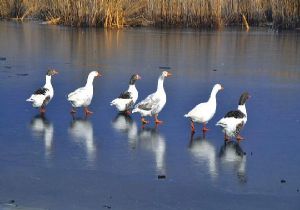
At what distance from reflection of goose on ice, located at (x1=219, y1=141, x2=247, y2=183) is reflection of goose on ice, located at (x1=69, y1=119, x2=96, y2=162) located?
1392 millimetres

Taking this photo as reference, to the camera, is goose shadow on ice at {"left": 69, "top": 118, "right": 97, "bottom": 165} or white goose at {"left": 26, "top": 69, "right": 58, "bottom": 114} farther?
white goose at {"left": 26, "top": 69, "right": 58, "bottom": 114}

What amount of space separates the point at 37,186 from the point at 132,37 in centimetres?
1552

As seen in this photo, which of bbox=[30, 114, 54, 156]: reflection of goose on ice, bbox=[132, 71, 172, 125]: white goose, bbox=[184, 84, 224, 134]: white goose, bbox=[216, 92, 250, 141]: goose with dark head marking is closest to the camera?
bbox=[30, 114, 54, 156]: reflection of goose on ice

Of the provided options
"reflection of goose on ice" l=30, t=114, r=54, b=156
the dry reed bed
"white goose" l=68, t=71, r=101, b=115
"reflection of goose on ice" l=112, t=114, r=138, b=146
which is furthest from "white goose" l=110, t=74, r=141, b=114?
the dry reed bed

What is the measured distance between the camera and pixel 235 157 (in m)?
7.80

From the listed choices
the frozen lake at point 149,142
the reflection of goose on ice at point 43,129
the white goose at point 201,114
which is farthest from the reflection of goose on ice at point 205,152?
the reflection of goose on ice at point 43,129

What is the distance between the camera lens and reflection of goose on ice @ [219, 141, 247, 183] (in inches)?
279

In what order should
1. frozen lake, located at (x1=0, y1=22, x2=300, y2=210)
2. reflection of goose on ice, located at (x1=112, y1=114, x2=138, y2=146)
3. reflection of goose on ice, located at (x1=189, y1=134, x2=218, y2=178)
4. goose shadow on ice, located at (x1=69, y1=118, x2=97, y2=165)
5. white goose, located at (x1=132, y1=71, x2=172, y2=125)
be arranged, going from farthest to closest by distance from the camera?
white goose, located at (x1=132, y1=71, x2=172, y2=125), reflection of goose on ice, located at (x1=112, y1=114, x2=138, y2=146), goose shadow on ice, located at (x1=69, y1=118, x2=97, y2=165), reflection of goose on ice, located at (x1=189, y1=134, x2=218, y2=178), frozen lake, located at (x1=0, y1=22, x2=300, y2=210)

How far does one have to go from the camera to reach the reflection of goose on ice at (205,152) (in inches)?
284

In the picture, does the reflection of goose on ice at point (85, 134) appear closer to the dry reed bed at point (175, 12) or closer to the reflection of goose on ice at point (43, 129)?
the reflection of goose on ice at point (43, 129)

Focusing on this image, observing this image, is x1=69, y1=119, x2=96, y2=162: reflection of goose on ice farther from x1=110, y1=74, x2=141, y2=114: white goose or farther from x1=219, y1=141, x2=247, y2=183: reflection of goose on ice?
x1=219, y1=141, x2=247, y2=183: reflection of goose on ice

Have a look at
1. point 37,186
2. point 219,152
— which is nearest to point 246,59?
point 219,152

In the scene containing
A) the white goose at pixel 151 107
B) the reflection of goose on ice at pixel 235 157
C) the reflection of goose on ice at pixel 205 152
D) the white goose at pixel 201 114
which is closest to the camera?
the reflection of goose on ice at pixel 235 157

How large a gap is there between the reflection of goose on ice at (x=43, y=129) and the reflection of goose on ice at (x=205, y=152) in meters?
1.58
